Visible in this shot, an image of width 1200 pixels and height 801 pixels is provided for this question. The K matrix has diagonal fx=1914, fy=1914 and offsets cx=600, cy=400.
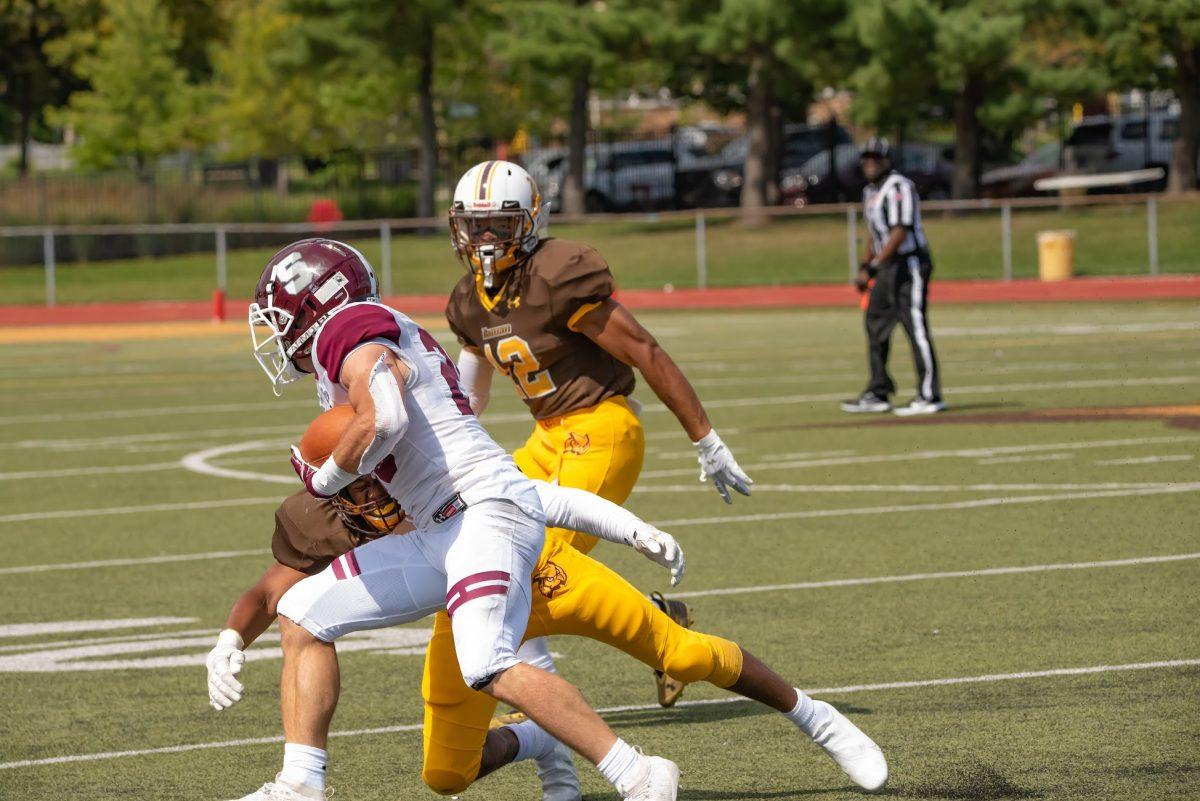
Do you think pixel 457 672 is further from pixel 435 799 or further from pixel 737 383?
pixel 737 383

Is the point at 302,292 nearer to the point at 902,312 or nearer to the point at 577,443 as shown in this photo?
the point at 577,443

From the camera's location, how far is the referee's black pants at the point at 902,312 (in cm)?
1525

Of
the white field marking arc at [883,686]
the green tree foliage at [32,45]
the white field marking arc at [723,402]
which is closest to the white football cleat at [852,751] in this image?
the white field marking arc at [883,686]

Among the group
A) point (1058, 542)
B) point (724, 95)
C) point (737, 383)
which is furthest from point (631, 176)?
point (1058, 542)

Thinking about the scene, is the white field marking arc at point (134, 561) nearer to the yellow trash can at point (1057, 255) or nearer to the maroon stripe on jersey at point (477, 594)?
the maroon stripe on jersey at point (477, 594)

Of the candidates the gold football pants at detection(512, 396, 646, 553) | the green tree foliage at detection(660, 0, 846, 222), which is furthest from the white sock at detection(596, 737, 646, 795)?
the green tree foliage at detection(660, 0, 846, 222)

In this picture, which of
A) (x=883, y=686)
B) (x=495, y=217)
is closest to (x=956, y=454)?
(x=883, y=686)

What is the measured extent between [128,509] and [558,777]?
6861 millimetres

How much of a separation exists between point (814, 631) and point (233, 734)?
2493mm

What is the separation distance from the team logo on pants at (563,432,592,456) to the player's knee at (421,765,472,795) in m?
1.84

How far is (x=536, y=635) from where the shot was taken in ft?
17.5

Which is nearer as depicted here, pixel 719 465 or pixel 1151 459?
pixel 719 465

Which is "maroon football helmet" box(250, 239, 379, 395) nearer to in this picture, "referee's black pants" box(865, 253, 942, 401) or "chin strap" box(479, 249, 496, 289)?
"chin strap" box(479, 249, 496, 289)

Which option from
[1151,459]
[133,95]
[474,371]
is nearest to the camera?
[474,371]
